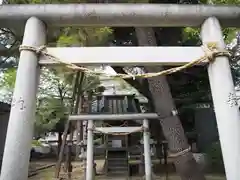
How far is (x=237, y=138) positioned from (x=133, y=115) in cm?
454

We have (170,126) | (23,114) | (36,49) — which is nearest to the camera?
(23,114)

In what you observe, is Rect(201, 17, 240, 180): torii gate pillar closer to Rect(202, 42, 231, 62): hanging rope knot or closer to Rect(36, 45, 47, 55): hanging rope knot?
Rect(202, 42, 231, 62): hanging rope knot

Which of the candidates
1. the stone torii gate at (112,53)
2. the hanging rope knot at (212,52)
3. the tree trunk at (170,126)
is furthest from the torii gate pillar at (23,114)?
the tree trunk at (170,126)

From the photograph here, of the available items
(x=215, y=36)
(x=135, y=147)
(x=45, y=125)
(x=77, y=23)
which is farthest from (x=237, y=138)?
(x=45, y=125)

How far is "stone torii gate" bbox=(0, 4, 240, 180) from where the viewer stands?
2113 millimetres

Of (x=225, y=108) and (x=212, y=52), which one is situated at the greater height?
(x=212, y=52)

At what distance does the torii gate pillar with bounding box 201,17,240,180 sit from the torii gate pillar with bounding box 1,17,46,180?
65.9 inches

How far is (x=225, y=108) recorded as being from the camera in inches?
87.8

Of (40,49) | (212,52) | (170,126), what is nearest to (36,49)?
(40,49)

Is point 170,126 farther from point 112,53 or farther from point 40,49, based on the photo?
point 40,49

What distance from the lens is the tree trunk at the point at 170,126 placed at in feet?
17.3

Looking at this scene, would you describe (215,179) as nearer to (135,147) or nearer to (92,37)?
(135,147)

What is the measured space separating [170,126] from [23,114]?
12.8 feet

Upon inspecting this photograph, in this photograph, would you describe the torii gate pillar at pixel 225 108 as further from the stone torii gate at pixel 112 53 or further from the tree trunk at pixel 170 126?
the tree trunk at pixel 170 126
